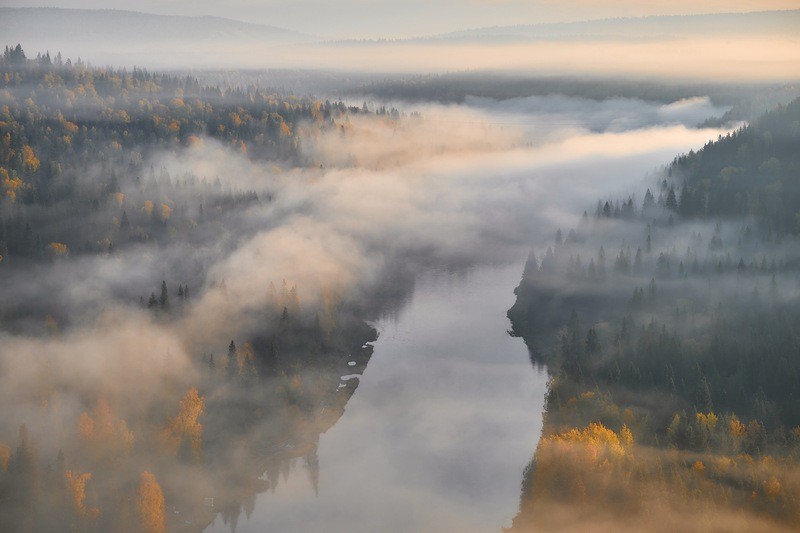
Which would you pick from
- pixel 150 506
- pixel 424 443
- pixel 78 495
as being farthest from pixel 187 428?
pixel 424 443

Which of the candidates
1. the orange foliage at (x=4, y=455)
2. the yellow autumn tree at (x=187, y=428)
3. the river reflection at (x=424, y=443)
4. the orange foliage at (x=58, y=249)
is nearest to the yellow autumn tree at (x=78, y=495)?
the orange foliage at (x=4, y=455)

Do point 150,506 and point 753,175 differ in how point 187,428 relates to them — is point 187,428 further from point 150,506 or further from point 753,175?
point 753,175

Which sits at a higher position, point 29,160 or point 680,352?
point 29,160

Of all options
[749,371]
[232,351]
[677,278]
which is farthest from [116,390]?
[677,278]

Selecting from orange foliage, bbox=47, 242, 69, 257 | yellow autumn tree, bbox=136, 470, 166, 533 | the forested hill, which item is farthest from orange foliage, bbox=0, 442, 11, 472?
the forested hill

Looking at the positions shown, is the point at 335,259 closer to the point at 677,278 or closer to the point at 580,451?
the point at 677,278

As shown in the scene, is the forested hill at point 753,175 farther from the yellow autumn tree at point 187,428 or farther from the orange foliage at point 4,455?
the orange foliage at point 4,455
